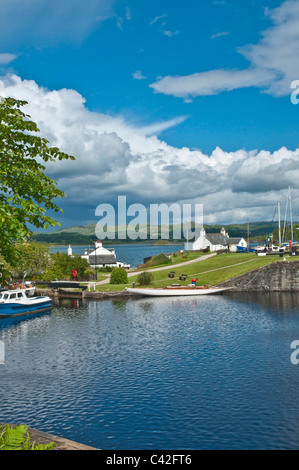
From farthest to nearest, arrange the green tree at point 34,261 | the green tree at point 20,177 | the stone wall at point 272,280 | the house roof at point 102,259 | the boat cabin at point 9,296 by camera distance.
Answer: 1. the house roof at point 102,259
2. the green tree at point 34,261
3. the stone wall at point 272,280
4. the boat cabin at point 9,296
5. the green tree at point 20,177

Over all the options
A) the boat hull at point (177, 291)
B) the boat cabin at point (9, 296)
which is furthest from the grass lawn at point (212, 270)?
the boat cabin at point (9, 296)

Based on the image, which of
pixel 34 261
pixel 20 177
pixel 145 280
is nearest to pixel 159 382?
pixel 20 177

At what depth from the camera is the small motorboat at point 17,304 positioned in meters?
56.2

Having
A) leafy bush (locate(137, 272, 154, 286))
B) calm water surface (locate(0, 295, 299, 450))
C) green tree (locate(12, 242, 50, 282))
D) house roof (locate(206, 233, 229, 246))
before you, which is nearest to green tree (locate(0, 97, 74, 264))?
calm water surface (locate(0, 295, 299, 450))

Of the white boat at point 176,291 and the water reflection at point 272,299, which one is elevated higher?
the white boat at point 176,291

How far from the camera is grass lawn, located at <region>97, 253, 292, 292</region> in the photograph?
73438 millimetres

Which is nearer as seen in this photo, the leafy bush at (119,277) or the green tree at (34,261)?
the leafy bush at (119,277)

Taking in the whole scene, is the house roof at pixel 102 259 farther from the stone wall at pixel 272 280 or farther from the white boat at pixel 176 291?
the stone wall at pixel 272 280

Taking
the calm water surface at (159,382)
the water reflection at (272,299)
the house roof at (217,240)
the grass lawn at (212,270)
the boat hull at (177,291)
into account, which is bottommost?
the calm water surface at (159,382)

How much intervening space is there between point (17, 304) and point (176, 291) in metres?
26.5

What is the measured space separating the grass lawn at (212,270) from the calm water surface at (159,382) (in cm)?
2667

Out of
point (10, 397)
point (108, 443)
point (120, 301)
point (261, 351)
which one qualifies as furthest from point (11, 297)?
point (108, 443)
